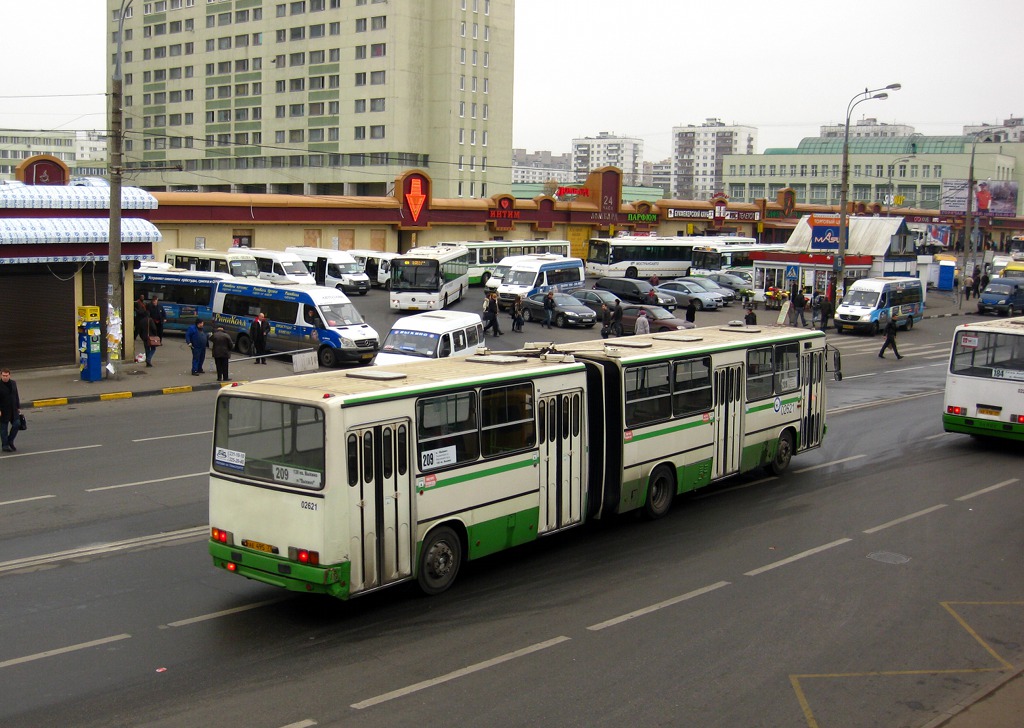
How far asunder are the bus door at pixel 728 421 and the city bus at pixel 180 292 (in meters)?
22.9

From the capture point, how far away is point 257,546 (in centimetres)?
1015

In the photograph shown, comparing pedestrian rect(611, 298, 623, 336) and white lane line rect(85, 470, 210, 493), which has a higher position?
pedestrian rect(611, 298, 623, 336)

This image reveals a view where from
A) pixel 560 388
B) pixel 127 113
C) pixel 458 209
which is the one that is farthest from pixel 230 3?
pixel 560 388

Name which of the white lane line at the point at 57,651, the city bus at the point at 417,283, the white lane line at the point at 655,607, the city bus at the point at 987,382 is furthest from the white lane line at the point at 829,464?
the city bus at the point at 417,283

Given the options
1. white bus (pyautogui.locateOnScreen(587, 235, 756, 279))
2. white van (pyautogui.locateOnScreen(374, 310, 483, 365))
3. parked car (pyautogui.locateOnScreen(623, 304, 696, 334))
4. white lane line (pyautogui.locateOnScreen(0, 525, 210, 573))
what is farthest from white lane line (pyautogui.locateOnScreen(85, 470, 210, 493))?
white bus (pyautogui.locateOnScreen(587, 235, 756, 279))

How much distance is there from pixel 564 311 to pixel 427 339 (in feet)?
59.6

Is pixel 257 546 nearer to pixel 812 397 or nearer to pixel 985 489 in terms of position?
pixel 812 397

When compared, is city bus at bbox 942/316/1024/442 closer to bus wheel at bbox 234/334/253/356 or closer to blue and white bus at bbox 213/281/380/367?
blue and white bus at bbox 213/281/380/367

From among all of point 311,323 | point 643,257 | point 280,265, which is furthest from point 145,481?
point 643,257

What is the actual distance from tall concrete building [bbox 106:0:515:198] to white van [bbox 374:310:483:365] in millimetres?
65608

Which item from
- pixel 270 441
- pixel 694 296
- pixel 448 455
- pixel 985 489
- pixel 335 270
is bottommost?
pixel 985 489

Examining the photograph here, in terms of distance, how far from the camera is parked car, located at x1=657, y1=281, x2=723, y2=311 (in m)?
49.3

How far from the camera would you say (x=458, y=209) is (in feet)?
209

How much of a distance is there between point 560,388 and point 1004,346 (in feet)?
36.7
